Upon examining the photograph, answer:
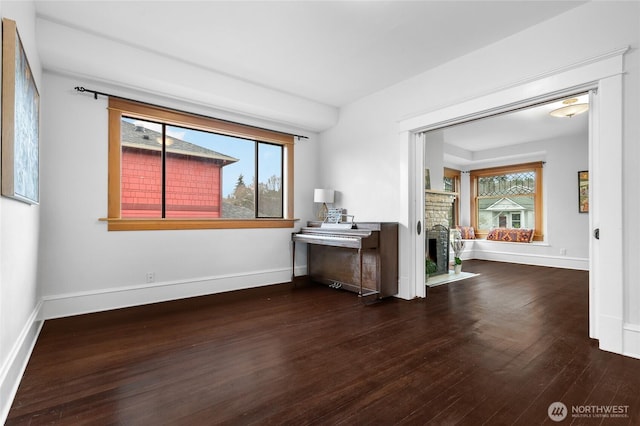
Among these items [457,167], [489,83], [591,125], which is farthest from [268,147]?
[457,167]

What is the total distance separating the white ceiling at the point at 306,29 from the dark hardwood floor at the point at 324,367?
2.74 metres

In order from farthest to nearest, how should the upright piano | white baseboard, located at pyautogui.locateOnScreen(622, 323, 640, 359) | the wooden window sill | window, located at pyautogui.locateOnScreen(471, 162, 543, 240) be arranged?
window, located at pyautogui.locateOnScreen(471, 162, 543, 240)
the upright piano
the wooden window sill
white baseboard, located at pyautogui.locateOnScreen(622, 323, 640, 359)

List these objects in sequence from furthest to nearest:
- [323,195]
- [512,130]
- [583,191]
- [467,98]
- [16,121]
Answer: [583,191] < [512,130] < [323,195] < [467,98] < [16,121]

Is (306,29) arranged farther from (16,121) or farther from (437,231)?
(437,231)

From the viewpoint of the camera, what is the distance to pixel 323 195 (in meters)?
4.86

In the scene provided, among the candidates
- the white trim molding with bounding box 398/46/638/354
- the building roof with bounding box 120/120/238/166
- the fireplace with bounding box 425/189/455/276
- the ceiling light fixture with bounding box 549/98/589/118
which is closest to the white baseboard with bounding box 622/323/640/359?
the white trim molding with bounding box 398/46/638/354

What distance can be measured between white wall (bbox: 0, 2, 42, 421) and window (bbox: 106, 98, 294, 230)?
0.91 meters

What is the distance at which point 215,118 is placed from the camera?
4254mm

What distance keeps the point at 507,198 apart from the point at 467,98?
18.9 ft

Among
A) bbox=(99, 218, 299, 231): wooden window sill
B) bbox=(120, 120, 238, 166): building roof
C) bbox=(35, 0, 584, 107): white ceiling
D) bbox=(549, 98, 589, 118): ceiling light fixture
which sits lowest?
bbox=(99, 218, 299, 231): wooden window sill

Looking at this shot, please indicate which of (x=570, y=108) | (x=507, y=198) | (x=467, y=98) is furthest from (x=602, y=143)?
(x=507, y=198)

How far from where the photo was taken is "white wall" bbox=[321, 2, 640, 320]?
7.66 ft

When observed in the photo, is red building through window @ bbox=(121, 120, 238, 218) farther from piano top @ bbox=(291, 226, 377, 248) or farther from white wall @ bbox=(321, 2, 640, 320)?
white wall @ bbox=(321, 2, 640, 320)

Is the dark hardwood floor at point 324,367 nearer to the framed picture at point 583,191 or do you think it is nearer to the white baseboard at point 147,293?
the white baseboard at point 147,293
